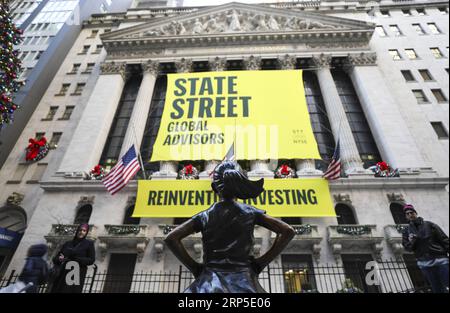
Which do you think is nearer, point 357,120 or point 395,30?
point 357,120

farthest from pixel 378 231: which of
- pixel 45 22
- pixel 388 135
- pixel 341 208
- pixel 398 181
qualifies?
pixel 45 22

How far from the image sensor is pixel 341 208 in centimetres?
1598

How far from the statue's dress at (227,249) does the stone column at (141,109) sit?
16029mm

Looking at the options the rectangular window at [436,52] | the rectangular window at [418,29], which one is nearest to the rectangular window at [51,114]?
the rectangular window at [436,52]

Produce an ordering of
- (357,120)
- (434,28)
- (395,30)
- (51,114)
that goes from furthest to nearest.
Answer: (395,30)
(434,28)
(51,114)
(357,120)

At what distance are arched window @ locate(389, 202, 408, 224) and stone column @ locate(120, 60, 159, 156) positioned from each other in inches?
695

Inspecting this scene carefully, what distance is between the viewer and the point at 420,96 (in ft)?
69.8

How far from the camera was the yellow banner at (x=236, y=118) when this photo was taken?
16.9 m

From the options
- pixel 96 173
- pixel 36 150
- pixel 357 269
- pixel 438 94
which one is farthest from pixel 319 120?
pixel 36 150

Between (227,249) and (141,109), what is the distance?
20.9 metres

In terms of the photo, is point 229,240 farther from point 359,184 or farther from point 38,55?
point 38,55

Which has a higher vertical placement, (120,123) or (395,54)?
(395,54)

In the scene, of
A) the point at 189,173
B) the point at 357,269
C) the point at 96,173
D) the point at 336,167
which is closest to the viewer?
the point at 357,269
